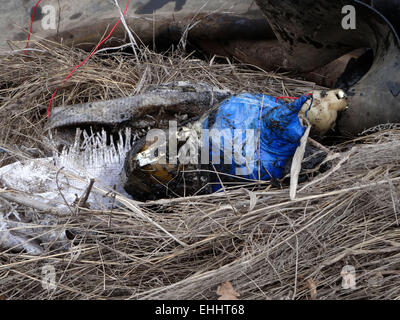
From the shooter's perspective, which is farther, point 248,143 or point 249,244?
point 248,143

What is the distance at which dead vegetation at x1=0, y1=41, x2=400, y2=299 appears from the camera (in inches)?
57.2

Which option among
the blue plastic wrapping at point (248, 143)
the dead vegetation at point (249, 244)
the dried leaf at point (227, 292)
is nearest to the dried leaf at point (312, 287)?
the dead vegetation at point (249, 244)

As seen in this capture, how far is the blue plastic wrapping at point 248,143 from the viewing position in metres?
1.79

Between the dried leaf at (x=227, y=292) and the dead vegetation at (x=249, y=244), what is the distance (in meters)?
0.02

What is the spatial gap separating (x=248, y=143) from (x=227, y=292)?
593 millimetres

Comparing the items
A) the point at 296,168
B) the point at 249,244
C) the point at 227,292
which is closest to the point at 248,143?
the point at 296,168

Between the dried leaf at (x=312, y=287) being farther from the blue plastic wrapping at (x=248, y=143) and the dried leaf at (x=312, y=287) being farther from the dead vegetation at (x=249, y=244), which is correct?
the blue plastic wrapping at (x=248, y=143)

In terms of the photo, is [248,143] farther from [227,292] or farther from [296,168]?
[227,292]

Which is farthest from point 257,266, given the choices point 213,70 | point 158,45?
point 158,45

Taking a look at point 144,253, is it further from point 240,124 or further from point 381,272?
point 381,272

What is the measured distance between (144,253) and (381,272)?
75 centimetres

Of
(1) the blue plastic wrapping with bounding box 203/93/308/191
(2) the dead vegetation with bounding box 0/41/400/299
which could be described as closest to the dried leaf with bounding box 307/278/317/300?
(2) the dead vegetation with bounding box 0/41/400/299

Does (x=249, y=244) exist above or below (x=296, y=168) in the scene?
below

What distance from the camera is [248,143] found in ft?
5.92
